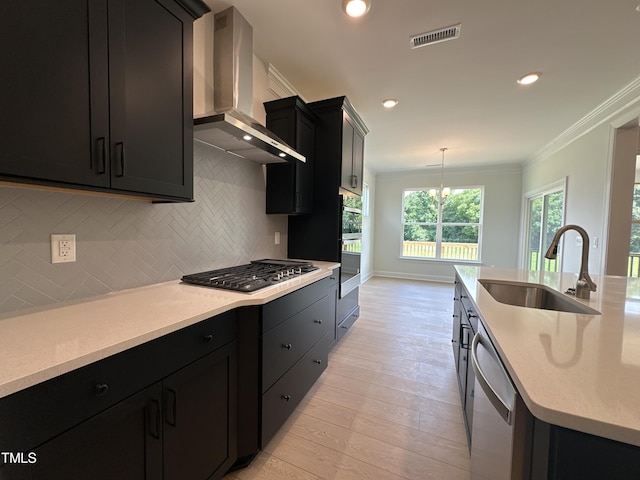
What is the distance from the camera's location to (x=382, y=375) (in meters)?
2.36

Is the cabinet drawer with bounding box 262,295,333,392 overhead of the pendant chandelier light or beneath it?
beneath

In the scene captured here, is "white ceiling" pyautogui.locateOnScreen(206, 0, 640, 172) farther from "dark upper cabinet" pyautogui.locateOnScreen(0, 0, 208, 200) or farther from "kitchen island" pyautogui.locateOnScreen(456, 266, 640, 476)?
"kitchen island" pyautogui.locateOnScreen(456, 266, 640, 476)

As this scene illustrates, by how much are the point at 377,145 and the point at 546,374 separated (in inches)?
180

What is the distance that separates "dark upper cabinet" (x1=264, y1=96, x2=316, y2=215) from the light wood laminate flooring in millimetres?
1583

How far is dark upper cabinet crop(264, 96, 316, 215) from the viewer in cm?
246

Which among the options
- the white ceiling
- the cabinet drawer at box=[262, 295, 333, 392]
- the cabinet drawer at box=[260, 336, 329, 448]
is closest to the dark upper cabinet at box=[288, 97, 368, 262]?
the white ceiling

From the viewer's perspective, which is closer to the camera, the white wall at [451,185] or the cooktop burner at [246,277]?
the cooktop burner at [246,277]

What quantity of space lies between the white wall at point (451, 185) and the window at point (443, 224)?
0.48 ft

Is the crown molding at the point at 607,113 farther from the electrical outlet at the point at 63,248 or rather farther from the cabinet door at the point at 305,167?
the electrical outlet at the point at 63,248

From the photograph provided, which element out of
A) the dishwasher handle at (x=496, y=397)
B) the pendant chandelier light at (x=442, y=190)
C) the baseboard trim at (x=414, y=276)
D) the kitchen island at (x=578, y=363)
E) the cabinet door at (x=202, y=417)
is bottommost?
the baseboard trim at (x=414, y=276)

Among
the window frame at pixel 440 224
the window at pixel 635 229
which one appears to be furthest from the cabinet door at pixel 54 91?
the window frame at pixel 440 224

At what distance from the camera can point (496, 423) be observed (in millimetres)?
871

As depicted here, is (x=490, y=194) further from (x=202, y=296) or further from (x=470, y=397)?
(x=202, y=296)

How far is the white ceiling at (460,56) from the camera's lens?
182cm
